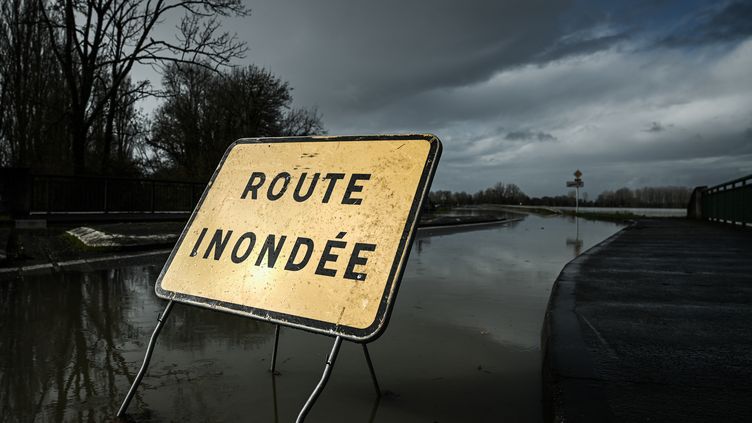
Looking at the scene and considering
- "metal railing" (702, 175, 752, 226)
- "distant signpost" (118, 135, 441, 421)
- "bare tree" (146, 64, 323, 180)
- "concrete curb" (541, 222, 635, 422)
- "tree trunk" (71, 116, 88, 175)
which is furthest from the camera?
"bare tree" (146, 64, 323, 180)

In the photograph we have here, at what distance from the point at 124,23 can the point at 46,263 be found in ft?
58.8

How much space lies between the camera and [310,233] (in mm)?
2301

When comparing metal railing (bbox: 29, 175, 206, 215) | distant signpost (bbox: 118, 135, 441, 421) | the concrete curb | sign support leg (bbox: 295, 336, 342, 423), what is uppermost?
metal railing (bbox: 29, 175, 206, 215)

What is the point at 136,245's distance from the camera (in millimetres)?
9258

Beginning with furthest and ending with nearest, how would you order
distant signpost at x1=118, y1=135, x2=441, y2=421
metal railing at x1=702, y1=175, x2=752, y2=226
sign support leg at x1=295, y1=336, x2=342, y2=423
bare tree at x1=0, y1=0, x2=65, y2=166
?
1. bare tree at x1=0, y1=0, x2=65, y2=166
2. metal railing at x1=702, y1=175, x2=752, y2=226
3. distant signpost at x1=118, y1=135, x2=441, y2=421
4. sign support leg at x1=295, y1=336, x2=342, y2=423

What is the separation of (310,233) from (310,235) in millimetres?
11

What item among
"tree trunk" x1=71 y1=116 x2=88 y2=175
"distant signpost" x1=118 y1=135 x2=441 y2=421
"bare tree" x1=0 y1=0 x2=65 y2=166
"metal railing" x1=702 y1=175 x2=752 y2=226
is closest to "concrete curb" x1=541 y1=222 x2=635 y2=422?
"distant signpost" x1=118 y1=135 x2=441 y2=421

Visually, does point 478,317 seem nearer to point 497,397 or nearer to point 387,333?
point 387,333

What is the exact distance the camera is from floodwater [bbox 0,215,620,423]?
2.45 meters

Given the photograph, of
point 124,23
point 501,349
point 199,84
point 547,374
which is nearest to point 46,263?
point 501,349

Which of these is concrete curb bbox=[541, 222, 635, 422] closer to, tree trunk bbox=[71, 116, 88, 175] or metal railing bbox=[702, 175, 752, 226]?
metal railing bbox=[702, 175, 752, 226]

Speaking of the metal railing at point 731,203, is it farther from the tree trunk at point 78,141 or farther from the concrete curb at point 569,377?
the tree trunk at point 78,141

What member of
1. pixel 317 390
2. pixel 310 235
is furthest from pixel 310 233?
pixel 317 390

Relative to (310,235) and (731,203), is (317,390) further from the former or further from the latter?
(731,203)
